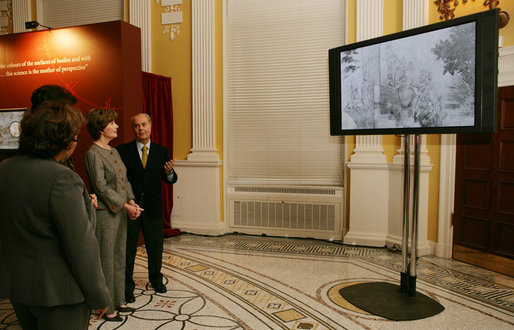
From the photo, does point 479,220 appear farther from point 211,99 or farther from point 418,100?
point 211,99

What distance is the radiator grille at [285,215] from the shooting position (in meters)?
5.35

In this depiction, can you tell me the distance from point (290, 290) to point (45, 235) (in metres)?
2.48

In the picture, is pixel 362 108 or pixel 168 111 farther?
pixel 168 111

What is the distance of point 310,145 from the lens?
5.51m

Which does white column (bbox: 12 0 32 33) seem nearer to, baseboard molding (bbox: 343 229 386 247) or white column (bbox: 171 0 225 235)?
white column (bbox: 171 0 225 235)

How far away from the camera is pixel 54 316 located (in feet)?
4.64

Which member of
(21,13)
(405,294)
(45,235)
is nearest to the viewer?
(45,235)

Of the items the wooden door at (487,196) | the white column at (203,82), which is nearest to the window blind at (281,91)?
the white column at (203,82)

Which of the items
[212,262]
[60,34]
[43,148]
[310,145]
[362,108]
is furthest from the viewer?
[310,145]

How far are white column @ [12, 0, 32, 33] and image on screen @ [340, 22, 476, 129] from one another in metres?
5.74

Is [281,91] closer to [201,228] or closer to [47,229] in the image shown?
[201,228]

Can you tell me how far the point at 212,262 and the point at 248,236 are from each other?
1.35 metres

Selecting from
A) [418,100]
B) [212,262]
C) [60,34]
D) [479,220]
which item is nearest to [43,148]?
[418,100]

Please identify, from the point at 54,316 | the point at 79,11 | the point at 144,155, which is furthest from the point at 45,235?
the point at 79,11
